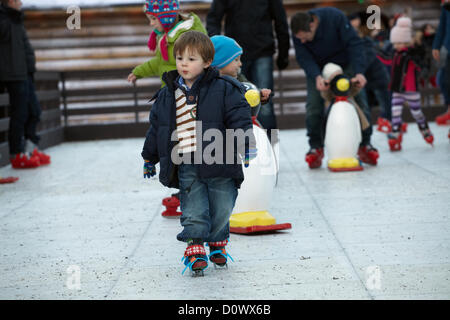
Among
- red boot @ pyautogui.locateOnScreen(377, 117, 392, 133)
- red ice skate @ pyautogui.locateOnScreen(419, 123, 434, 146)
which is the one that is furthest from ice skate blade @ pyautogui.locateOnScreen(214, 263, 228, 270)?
red boot @ pyautogui.locateOnScreen(377, 117, 392, 133)

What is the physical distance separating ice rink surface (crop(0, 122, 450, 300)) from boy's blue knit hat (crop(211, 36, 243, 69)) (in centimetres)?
97

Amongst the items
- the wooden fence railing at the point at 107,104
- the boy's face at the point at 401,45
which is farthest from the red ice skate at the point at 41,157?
the boy's face at the point at 401,45

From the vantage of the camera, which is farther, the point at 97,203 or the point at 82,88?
the point at 82,88

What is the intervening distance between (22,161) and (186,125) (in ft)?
15.5

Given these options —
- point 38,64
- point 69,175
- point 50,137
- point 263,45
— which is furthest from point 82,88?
point 263,45

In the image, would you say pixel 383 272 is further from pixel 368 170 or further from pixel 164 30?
pixel 368 170

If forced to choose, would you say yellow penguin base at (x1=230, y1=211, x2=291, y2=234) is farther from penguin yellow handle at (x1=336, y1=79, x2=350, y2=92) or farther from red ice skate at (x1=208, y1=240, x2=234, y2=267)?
penguin yellow handle at (x1=336, y1=79, x2=350, y2=92)

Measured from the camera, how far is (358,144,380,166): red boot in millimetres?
6449

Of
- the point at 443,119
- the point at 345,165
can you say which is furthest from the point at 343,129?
the point at 443,119

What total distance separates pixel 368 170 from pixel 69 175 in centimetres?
286

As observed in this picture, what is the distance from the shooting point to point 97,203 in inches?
208

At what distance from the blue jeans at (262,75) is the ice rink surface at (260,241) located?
1.74 ft

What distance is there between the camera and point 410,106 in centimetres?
759

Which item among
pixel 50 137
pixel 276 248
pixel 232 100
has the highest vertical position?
pixel 232 100
